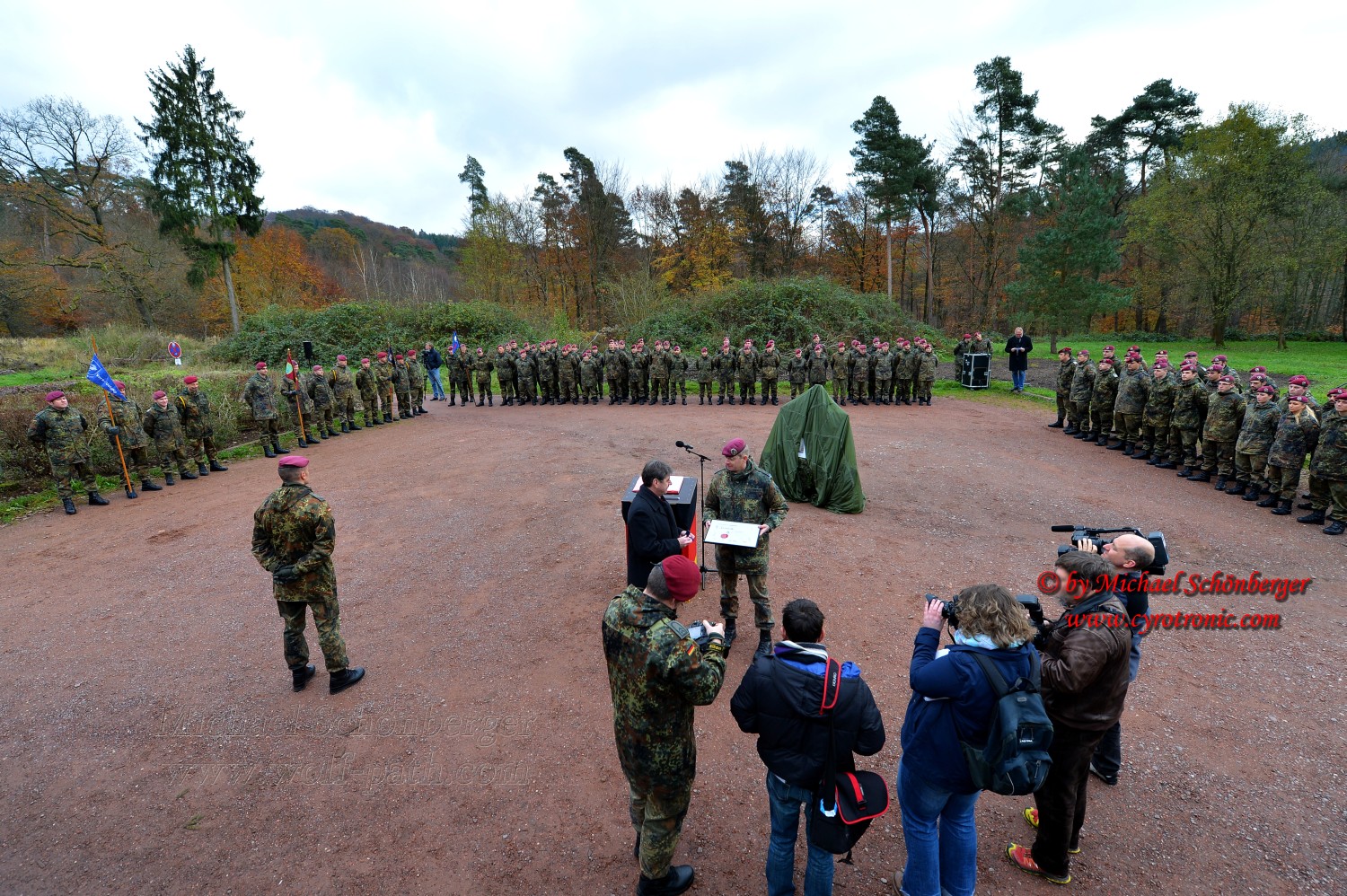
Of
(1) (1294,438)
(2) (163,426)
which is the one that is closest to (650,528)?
(1) (1294,438)

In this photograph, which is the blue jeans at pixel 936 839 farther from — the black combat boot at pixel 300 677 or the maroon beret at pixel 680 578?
the black combat boot at pixel 300 677

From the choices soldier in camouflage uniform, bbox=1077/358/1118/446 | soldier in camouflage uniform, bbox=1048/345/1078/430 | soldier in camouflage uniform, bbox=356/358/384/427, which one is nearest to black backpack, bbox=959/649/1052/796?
soldier in camouflage uniform, bbox=1077/358/1118/446

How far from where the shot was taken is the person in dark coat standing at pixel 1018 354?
18.2 meters

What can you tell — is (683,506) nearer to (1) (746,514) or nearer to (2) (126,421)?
(1) (746,514)

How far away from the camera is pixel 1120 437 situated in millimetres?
12250

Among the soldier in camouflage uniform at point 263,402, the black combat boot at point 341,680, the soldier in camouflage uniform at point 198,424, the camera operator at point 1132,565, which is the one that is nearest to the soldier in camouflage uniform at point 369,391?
the soldier in camouflage uniform at point 263,402

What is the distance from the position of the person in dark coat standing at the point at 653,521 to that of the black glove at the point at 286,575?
2.71 m

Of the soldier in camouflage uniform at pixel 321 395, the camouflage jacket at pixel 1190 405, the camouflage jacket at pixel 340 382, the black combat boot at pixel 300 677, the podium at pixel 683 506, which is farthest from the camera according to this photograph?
the camouflage jacket at pixel 340 382

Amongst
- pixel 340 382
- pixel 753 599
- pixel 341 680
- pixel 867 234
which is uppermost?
pixel 867 234

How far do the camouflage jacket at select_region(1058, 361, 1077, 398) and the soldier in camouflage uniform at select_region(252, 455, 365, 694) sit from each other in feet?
49.0

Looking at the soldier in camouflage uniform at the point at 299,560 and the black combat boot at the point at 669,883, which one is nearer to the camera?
the black combat boot at the point at 669,883

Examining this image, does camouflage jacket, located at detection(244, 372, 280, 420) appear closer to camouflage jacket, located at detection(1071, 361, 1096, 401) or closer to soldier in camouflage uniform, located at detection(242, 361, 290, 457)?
soldier in camouflage uniform, located at detection(242, 361, 290, 457)

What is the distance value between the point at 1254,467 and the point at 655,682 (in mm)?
11037

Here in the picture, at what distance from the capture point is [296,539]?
189 inches
